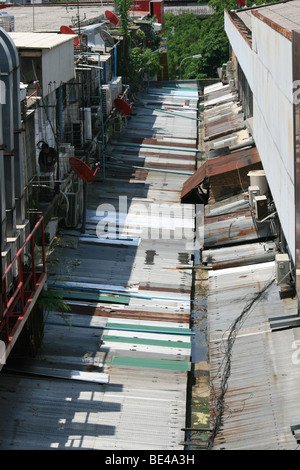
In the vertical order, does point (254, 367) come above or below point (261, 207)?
below

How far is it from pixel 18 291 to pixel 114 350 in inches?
134

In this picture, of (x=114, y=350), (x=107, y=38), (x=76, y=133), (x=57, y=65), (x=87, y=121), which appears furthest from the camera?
(x=107, y=38)

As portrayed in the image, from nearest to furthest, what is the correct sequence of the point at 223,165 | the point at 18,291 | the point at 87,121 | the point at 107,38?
1. the point at 18,291
2. the point at 87,121
3. the point at 223,165
4. the point at 107,38

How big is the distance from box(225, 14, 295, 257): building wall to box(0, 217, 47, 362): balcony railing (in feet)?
15.5

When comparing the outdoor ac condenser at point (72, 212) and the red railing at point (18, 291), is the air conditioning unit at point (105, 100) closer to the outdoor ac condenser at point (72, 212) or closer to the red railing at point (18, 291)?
the outdoor ac condenser at point (72, 212)

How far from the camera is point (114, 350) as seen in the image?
Result: 1634 centimetres

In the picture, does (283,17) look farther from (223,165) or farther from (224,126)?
(224,126)

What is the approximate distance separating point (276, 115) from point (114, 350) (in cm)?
586

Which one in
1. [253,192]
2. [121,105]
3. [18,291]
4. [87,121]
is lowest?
[18,291]

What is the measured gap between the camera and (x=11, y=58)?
14445mm

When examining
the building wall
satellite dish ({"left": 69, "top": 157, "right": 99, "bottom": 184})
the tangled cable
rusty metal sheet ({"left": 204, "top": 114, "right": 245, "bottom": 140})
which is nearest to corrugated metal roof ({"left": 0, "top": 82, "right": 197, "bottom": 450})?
the tangled cable

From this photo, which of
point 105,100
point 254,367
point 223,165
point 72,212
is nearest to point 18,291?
point 254,367

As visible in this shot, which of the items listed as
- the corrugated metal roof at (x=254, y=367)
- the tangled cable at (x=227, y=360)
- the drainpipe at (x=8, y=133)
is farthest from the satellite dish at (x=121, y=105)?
the drainpipe at (x=8, y=133)

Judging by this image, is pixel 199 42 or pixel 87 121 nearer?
pixel 87 121
